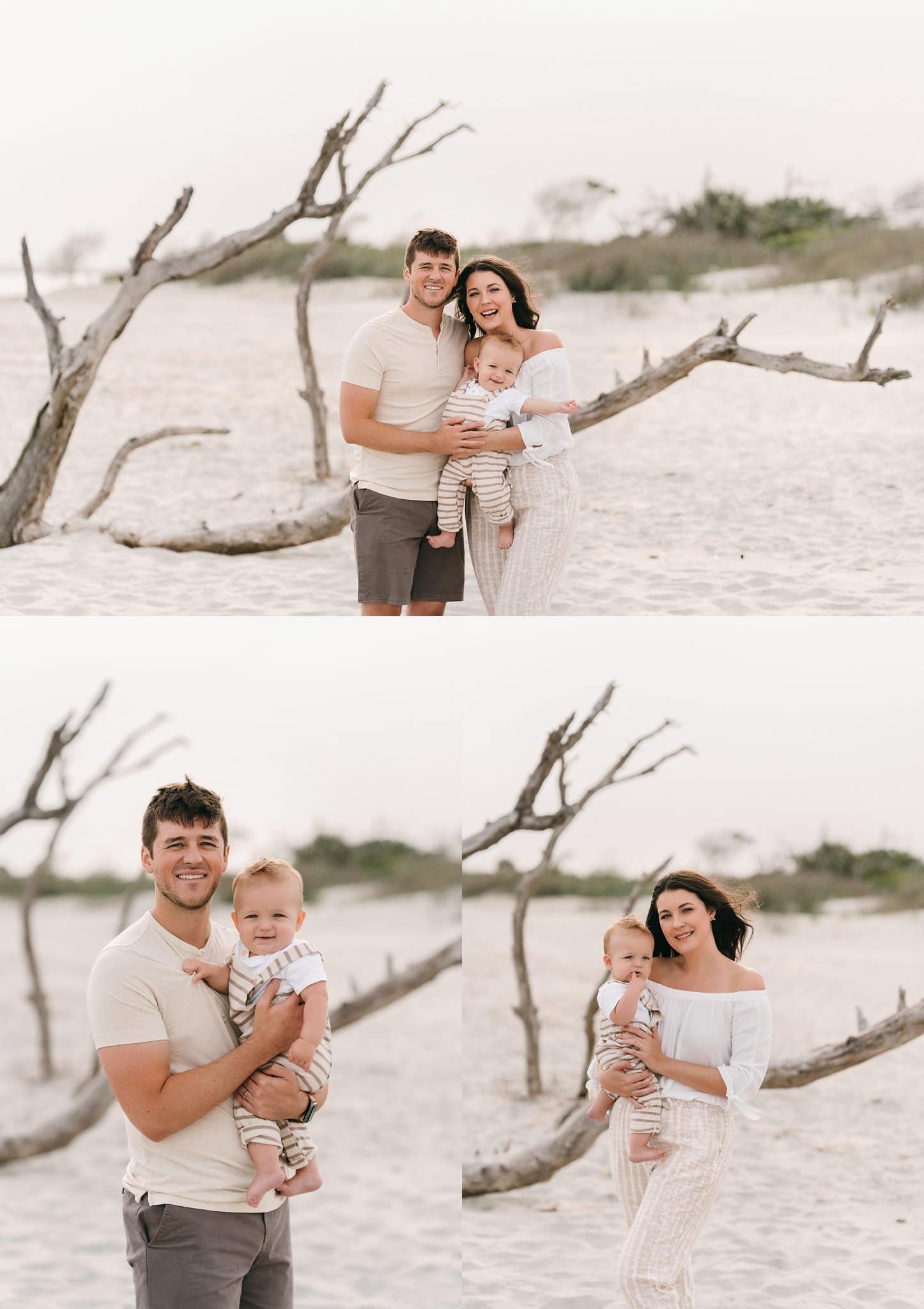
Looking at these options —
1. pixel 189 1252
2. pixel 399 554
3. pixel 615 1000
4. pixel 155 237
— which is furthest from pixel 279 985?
pixel 155 237

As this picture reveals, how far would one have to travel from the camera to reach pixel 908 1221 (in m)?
5.84

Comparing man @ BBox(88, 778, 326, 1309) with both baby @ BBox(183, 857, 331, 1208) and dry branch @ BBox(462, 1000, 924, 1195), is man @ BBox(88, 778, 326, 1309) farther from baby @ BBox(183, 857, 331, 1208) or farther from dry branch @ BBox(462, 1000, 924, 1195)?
dry branch @ BBox(462, 1000, 924, 1195)

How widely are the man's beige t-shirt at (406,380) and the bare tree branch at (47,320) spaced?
3445mm

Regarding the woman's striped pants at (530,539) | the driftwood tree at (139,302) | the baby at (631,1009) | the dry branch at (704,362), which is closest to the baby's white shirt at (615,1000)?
the baby at (631,1009)

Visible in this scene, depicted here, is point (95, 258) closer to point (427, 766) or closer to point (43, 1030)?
point (427, 766)

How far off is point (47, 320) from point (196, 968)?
5.23 meters

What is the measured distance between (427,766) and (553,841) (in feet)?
12.4

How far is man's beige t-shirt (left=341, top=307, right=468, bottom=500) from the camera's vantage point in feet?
12.2

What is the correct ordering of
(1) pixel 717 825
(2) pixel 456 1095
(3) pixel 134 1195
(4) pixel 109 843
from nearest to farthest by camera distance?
(3) pixel 134 1195, (1) pixel 717 825, (2) pixel 456 1095, (4) pixel 109 843

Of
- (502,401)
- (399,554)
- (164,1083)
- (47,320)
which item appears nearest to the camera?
(164,1083)

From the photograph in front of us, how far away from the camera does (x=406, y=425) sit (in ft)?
12.6

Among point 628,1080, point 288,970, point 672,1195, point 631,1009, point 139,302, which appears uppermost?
point 139,302

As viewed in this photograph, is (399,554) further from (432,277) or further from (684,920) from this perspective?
(684,920)

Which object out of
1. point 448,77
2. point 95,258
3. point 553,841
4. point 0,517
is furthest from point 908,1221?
point 95,258
